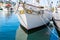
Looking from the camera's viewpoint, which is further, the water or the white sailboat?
the white sailboat

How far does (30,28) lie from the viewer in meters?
13.3

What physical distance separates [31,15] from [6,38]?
10.5 feet

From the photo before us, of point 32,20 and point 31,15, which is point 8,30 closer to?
point 32,20

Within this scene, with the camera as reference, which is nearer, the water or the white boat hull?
the water

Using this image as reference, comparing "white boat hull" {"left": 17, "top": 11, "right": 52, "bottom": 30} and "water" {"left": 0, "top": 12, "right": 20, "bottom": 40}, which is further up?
"white boat hull" {"left": 17, "top": 11, "right": 52, "bottom": 30}

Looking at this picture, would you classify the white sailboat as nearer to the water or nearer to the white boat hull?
the white boat hull

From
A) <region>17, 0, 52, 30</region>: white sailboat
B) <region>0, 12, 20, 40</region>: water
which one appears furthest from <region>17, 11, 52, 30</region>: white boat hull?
<region>0, 12, 20, 40</region>: water

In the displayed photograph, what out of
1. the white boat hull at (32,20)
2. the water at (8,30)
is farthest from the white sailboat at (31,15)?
the water at (8,30)

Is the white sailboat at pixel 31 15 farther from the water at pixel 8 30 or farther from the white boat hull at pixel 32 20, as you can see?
the water at pixel 8 30

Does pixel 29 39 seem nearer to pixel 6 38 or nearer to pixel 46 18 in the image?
pixel 6 38

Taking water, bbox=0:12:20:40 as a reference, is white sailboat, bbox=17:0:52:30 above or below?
above

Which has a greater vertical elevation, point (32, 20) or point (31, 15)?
point (31, 15)

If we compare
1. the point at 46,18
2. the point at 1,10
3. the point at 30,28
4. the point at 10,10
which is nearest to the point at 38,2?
the point at 46,18

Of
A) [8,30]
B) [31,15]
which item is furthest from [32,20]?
[8,30]
